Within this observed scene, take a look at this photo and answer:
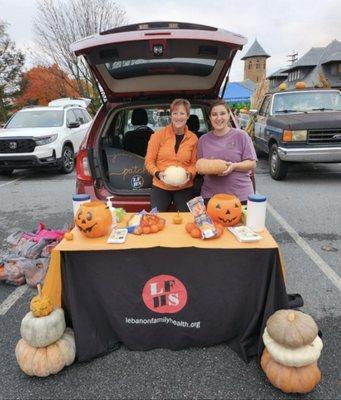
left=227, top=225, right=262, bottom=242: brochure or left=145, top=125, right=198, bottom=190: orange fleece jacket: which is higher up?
left=145, top=125, right=198, bottom=190: orange fleece jacket

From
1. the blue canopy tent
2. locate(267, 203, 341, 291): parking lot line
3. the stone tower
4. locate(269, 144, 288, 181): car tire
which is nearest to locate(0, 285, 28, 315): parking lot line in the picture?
locate(267, 203, 341, 291): parking lot line

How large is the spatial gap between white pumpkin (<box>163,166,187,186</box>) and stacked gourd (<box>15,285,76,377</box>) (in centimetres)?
140

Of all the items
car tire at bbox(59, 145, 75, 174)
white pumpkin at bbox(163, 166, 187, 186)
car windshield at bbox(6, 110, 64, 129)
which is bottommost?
car tire at bbox(59, 145, 75, 174)

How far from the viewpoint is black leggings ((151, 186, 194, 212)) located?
3.53 meters

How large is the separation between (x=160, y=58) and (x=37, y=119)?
790cm

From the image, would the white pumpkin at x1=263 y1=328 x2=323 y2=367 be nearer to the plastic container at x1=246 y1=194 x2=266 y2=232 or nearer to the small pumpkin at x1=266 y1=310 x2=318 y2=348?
the small pumpkin at x1=266 y1=310 x2=318 y2=348

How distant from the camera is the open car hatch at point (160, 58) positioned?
281 cm

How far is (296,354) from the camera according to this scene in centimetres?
214

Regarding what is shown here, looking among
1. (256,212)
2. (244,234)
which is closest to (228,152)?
(256,212)

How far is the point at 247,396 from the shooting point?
2.22m

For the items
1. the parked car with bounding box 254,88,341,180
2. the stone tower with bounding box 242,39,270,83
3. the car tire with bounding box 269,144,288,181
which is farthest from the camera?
the stone tower with bounding box 242,39,270,83

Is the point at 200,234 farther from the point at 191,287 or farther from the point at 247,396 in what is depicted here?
the point at 247,396

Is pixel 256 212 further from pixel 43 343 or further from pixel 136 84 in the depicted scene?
pixel 136 84

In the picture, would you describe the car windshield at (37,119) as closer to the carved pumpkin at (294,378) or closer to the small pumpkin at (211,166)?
the small pumpkin at (211,166)
